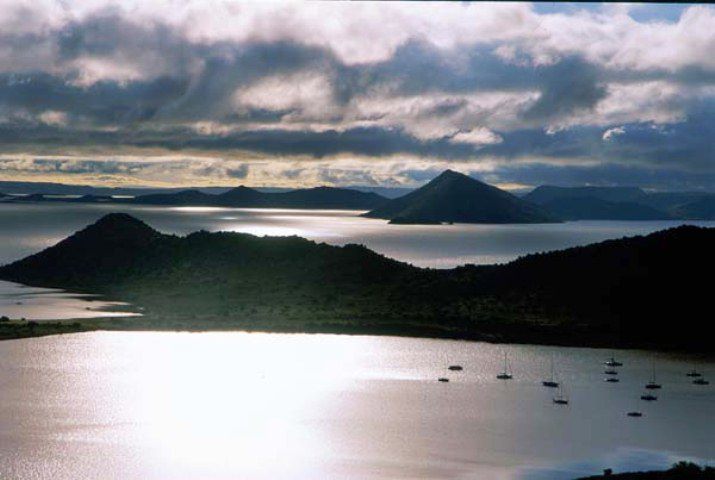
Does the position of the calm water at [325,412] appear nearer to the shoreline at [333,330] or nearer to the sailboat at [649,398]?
the sailboat at [649,398]

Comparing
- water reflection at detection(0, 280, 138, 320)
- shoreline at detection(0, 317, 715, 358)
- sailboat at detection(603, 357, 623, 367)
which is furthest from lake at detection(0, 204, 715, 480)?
water reflection at detection(0, 280, 138, 320)

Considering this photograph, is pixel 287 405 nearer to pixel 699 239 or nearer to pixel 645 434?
pixel 645 434

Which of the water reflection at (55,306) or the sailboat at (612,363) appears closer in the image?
the sailboat at (612,363)

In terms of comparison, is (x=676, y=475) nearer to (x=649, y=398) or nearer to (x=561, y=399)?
(x=561, y=399)

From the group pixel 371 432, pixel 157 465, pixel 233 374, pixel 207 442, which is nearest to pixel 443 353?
pixel 233 374

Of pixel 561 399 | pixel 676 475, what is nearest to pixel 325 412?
pixel 561 399

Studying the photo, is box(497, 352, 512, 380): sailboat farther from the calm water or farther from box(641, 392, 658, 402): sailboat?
box(641, 392, 658, 402): sailboat

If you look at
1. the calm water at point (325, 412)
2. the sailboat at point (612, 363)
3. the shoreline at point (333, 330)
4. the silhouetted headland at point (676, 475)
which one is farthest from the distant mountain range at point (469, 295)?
the silhouetted headland at point (676, 475)
